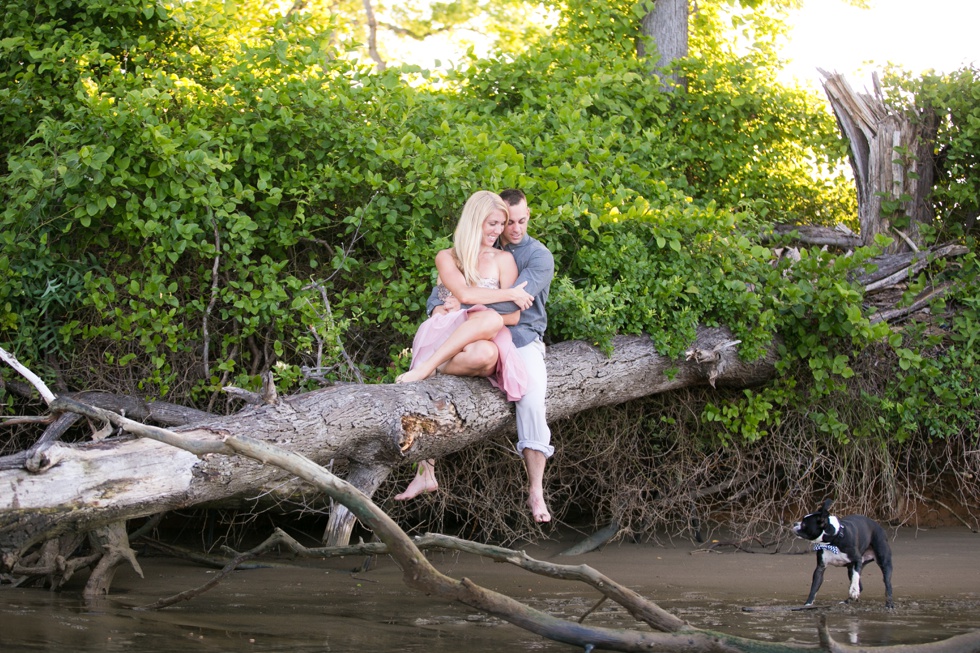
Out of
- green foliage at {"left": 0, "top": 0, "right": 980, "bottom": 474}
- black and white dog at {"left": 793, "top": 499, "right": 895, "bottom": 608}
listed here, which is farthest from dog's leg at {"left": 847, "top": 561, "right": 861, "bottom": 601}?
green foliage at {"left": 0, "top": 0, "right": 980, "bottom": 474}

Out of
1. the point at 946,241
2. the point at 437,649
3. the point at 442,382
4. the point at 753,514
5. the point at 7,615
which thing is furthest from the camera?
the point at 946,241

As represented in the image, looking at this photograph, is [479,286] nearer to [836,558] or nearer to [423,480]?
[423,480]

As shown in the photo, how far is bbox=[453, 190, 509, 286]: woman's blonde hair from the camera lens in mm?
6242

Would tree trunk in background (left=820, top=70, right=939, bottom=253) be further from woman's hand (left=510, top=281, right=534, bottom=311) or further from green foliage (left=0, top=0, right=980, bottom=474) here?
woman's hand (left=510, top=281, right=534, bottom=311)

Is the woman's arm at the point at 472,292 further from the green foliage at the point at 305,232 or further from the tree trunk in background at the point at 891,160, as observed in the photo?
the tree trunk in background at the point at 891,160

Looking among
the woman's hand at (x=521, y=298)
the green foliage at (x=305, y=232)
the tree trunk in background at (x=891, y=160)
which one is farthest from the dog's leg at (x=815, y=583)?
the tree trunk in background at (x=891, y=160)

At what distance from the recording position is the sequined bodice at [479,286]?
6.38 meters

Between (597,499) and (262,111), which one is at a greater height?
(262,111)

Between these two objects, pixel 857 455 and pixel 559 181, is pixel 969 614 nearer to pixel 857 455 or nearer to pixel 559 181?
pixel 857 455

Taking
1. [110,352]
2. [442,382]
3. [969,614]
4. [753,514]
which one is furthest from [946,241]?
[110,352]

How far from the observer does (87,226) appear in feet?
22.9

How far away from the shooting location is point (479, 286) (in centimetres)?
632

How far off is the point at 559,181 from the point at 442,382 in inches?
90.7

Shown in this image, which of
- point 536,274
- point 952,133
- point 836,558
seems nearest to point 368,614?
point 536,274
